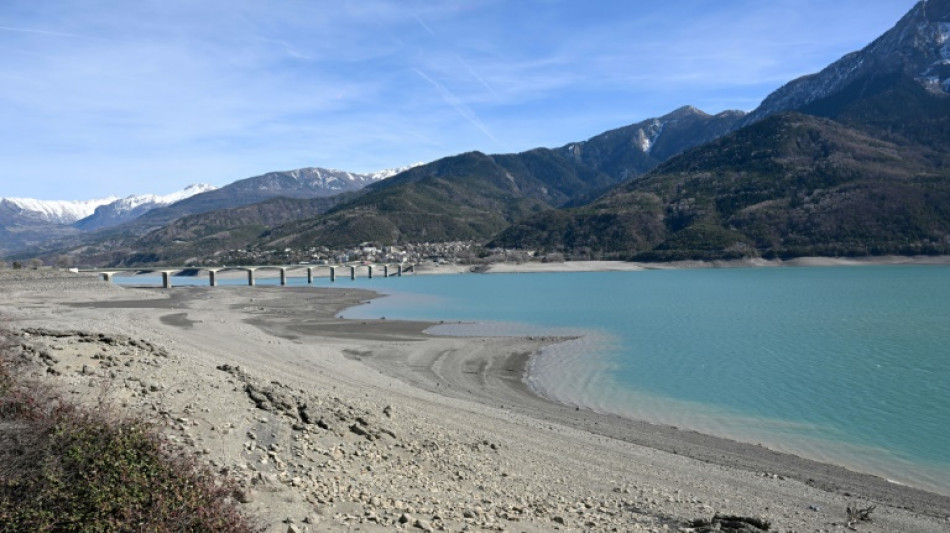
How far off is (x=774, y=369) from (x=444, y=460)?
880 inches

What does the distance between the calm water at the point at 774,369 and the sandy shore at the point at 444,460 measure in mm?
2485

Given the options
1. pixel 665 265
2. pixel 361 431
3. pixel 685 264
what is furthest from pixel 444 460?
pixel 685 264

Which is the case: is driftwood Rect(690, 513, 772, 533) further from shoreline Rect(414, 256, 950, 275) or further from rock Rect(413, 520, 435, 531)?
shoreline Rect(414, 256, 950, 275)

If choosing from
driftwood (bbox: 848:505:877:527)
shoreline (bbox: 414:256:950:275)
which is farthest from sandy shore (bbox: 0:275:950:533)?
shoreline (bbox: 414:256:950:275)

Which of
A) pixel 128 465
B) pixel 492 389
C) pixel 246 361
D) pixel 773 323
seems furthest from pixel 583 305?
pixel 128 465

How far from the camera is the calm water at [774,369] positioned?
17625 millimetres

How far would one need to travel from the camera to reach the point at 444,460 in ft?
38.8

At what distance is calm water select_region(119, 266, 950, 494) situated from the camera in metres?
17.6

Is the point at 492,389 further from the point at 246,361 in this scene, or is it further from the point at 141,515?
the point at 141,515

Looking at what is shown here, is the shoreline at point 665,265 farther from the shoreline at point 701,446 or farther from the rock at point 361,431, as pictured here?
the rock at point 361,431

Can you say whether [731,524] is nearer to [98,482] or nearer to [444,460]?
[444,460]

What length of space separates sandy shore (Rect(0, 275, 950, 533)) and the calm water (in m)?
2.49

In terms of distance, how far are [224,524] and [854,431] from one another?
1920cm

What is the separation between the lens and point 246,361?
22.8m
